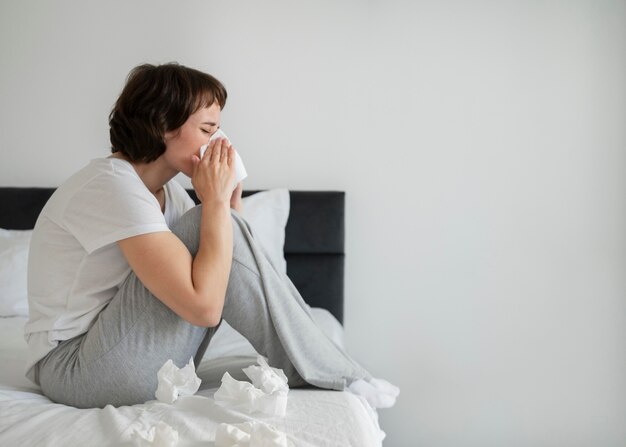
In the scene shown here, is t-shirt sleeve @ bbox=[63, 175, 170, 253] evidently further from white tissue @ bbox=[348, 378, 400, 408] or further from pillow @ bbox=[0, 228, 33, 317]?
pillow @ bbox=[0, 228, 33, 317]

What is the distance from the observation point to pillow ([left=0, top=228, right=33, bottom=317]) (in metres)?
2.47

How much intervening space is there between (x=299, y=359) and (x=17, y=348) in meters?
0.92

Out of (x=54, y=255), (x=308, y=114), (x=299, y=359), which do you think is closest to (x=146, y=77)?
(x=54, y=255)

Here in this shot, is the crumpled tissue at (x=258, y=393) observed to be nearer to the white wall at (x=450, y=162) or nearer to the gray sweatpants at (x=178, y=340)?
the gray sweatpants at (x=178, y=340)

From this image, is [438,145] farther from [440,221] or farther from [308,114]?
[308,114]

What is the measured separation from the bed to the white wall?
0.50 ft

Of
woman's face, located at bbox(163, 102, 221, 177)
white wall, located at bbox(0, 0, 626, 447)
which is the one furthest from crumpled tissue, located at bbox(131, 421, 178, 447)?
white wall, located at bbox(0, 0, 626, 447)

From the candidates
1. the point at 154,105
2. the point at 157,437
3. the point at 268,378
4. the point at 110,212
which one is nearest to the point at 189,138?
the point at 154,105

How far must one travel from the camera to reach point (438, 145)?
2.81 meters

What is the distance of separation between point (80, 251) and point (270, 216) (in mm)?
1094

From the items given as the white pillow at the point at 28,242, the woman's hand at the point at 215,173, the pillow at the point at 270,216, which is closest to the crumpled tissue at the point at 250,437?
the woman's hand at the point at 215,173

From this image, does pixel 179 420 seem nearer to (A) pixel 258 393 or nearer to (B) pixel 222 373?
(A) pixel 258 393

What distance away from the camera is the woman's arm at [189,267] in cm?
151

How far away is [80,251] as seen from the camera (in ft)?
5.28
